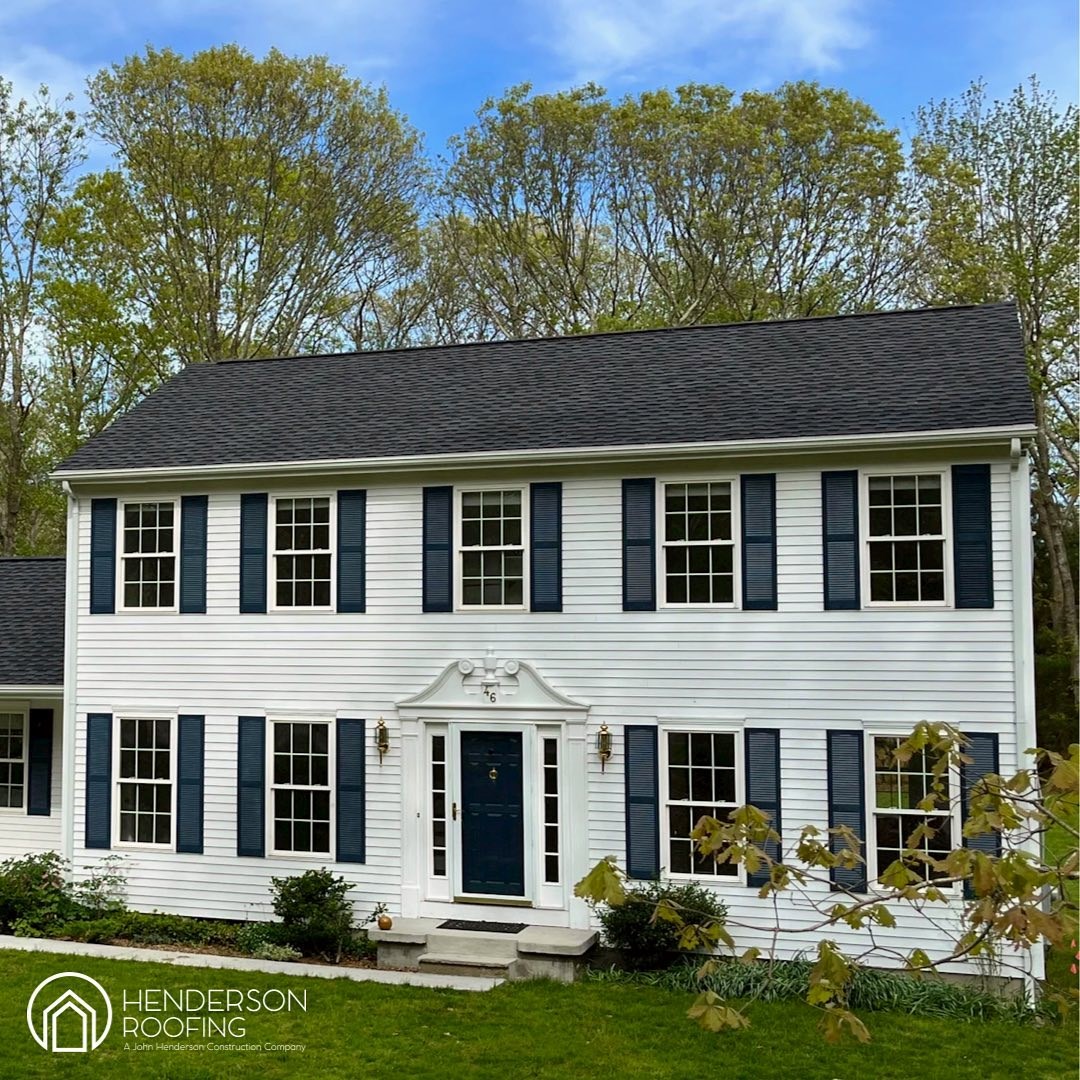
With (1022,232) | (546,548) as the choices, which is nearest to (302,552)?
(546,548)

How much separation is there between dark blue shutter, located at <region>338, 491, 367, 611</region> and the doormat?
147 inches

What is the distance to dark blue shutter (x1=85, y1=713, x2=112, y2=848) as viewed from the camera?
14.6 m

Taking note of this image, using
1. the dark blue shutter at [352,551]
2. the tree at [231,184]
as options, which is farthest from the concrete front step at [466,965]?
the tree at [231,184]

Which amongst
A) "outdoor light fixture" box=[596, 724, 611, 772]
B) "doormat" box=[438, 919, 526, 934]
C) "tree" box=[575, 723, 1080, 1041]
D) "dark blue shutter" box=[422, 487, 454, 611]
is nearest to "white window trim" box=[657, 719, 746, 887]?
"outdoor light fixture" box=[596, 724, 611, 772]

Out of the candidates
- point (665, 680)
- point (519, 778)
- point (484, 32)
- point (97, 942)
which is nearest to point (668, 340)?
point (665, 680)

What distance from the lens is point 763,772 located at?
12461mm

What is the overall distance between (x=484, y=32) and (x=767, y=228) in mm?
19760

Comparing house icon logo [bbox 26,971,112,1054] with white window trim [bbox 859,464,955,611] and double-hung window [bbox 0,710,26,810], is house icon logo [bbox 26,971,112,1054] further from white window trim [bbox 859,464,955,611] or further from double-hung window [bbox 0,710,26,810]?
white window trim [bbox 859,464,955,611]

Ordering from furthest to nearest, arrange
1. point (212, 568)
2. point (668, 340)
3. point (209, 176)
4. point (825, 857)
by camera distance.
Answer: point (209, 176) < point (668, 340) < point (212, 568) < point (825, 857)

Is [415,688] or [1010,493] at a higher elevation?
[1010,493]

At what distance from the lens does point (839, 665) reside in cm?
1238

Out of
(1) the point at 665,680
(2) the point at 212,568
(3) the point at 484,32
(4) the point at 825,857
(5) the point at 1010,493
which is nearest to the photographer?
(4) the point at 825,857

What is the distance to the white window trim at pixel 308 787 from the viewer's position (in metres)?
13.8

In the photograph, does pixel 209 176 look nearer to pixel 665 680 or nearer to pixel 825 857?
pixel 665 680
